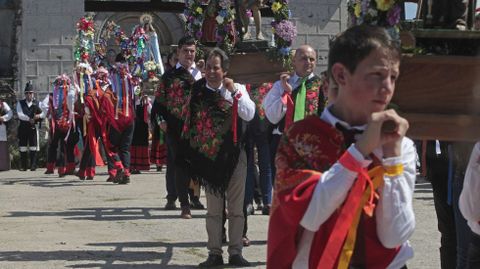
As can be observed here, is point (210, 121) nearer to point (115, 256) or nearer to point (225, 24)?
point (115, 256)

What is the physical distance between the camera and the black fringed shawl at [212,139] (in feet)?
28.7

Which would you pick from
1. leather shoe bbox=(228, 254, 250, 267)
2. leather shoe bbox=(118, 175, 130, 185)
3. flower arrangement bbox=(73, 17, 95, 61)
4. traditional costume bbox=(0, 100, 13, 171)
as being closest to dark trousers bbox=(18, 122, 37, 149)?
traditional costume bbox=(0, 100, 13, 171)

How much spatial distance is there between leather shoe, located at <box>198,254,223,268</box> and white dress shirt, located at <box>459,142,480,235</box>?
380cm

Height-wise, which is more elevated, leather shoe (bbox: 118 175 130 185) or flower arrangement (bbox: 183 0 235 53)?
flower arrangement (bbox: 183 0 235 53)

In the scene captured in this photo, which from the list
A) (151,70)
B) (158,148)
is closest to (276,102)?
(158,148)

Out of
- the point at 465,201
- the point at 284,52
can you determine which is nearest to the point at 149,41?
the point at 284,52

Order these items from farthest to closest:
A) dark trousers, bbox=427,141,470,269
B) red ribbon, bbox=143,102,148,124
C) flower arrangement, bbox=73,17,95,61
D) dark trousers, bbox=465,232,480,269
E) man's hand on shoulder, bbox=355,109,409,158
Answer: flower arrangement, bbox=73,17,95,61, red ribbon, bbox=143,102,148,124, dark trousers, bbox=427,141,470,269, dark trousers, bbox=465,232,480,269, man's hand on shoulder, bbox=355,109,409,158

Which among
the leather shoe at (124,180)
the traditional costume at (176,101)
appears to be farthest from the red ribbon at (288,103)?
the leather shoe at (124,180)

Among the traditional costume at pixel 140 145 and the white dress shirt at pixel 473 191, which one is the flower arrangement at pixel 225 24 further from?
the traditional costume at pixel 140 145

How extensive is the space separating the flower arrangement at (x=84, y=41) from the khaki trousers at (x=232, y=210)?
12410 millimetres

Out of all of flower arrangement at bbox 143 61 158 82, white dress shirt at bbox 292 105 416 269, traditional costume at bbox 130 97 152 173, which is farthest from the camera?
flower arrangement at bbox 143 61 158 82

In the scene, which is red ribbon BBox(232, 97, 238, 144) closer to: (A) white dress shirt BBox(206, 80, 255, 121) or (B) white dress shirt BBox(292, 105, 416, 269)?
(A) white dress shirt BBox(206, 80, 255, 121)

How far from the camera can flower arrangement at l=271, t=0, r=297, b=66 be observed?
10195 mm

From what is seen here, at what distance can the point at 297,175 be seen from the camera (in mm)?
3674
